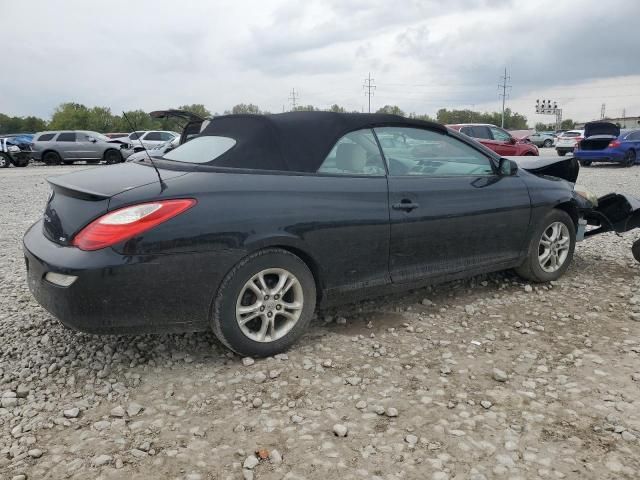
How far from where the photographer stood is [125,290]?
2705 mm

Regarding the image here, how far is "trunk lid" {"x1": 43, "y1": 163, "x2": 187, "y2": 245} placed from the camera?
2.81m

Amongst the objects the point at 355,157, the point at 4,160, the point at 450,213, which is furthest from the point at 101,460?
the point at 4,160

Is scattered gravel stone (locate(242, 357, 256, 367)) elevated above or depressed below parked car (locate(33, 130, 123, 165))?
below

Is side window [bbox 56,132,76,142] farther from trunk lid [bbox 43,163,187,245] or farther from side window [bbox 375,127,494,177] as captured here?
side window [bbox 375,127,494,177]

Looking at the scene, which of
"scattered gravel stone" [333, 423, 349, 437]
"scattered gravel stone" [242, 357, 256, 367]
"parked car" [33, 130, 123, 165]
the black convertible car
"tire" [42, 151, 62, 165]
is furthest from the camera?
"tire" [42, 151, 62, 165]

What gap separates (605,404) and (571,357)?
57 cm

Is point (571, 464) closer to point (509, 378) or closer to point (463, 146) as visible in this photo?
point (509, 378)

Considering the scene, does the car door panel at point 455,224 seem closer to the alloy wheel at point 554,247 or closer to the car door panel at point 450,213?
the car door panel at point 450,213

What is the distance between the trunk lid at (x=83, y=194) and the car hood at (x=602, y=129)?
63.6 ft

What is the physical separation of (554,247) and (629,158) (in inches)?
649

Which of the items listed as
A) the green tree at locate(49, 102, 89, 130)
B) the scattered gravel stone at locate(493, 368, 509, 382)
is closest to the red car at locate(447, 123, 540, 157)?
the scattered gravel stone at locate(493, 368, 509, 382)

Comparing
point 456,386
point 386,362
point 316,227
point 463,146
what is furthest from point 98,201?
point 463,146

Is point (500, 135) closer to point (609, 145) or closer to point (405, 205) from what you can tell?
point (609, 145)

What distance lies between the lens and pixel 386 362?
3.19m
